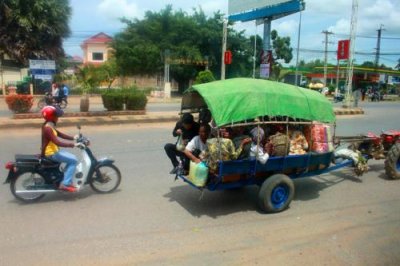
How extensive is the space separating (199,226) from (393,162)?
14.6ft

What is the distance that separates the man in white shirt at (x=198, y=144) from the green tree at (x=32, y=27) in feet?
96.9

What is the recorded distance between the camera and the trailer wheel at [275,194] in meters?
5.55

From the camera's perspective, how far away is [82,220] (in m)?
5.23

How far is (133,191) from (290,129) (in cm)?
280

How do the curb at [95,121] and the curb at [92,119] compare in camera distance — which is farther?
the curb at [92,119]

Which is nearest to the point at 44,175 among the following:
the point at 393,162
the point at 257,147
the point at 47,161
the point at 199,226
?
the point at 47,161

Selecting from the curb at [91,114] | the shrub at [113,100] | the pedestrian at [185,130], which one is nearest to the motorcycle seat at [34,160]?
the pedestrian at [185,130]

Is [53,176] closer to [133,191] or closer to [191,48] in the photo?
[133,191]

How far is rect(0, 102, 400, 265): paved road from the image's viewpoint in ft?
14.1

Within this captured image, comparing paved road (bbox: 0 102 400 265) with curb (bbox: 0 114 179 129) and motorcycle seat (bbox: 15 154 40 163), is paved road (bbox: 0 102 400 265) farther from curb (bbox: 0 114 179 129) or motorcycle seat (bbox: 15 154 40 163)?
curb (bbox: 0 114 179 129)

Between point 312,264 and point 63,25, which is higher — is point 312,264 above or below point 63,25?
below

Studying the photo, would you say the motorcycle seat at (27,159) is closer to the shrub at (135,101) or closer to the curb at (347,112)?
the shrub at (135,101)

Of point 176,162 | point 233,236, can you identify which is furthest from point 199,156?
point 233,236

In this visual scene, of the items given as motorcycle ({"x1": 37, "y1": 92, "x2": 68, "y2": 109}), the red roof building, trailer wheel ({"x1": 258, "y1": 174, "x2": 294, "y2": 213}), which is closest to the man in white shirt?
trailer wheel ({"x1": 258, "y1": 174, "x2": 294, "y2": 213})
